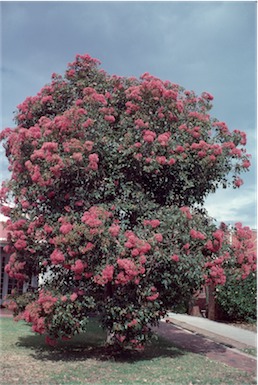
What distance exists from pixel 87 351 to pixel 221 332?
6.02 metres

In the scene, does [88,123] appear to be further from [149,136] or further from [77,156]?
[149,136]

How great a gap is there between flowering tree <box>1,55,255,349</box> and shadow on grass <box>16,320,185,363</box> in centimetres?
46

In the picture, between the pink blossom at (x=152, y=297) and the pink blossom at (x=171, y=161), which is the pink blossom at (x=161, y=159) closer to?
the pink blossom at (x=171, y=161)

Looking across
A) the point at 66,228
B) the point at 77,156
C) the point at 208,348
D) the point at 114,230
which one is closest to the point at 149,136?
the point at 77,156

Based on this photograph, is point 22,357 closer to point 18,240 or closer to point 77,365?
point 77,365

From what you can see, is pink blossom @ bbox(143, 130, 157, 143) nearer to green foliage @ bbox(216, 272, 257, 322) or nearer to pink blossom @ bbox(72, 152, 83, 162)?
pink blossom @ bbox(72, 152, 83, 162)

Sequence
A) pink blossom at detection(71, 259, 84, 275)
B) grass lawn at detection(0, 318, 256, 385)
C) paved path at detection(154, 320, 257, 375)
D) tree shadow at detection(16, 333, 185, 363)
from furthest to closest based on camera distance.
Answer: paved path at detection(154, 320, 257, 375) < tree shadow at detection(16, 333, 185, 363) < pink blossom at detection(71, 259, 84, 275) < grass lawn at detection(0, 318, 256, 385)

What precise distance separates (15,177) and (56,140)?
159cm

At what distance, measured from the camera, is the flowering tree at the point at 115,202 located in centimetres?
829

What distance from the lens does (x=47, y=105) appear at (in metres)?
10.4

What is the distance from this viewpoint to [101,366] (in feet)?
27.9

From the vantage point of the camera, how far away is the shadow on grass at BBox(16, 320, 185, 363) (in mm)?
9328

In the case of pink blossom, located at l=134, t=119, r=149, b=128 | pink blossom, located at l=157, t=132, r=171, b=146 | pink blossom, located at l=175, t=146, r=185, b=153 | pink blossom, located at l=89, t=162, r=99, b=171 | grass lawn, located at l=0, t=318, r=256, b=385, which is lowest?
grass lawn, located at l=0, t=318, r=256, b=385

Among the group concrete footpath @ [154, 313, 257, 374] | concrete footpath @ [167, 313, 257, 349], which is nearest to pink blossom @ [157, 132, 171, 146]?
concrete footpath @ [154, 313, 257, 374]
